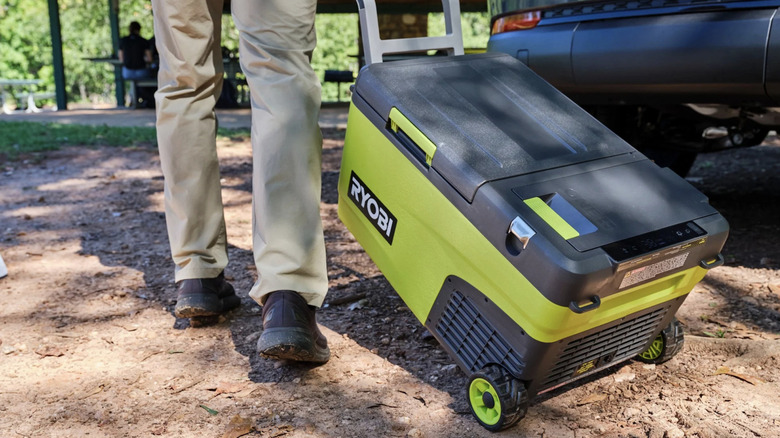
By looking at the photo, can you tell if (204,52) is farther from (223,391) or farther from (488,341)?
(488,341)

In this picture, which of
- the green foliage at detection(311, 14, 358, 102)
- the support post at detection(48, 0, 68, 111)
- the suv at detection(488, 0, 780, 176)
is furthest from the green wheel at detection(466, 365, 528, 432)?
the green foliage at detection(311, 14, 358, 102)

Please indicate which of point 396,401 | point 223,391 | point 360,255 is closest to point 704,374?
point 396,401

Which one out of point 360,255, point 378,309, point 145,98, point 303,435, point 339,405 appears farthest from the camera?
point 145,98

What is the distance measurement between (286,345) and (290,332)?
0.04 metres

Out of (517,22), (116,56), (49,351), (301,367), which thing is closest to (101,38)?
(116,56)

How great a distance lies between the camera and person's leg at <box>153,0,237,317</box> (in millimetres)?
2053

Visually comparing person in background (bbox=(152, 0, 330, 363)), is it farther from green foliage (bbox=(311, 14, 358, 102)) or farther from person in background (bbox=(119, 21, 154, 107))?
green foliage (bbox=(311, 14, 358, 102))

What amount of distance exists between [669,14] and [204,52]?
162 centimetres

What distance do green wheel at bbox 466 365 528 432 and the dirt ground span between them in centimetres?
3

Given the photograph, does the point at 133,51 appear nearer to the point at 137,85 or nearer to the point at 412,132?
the point at 137,85

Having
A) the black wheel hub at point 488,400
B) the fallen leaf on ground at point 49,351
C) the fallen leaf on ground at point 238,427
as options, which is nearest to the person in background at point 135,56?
the fallen leaf on ground at point 49,351

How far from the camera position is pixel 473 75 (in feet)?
6.63

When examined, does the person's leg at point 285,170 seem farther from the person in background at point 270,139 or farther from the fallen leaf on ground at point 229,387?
the fallen leaf on ground at point 229,387

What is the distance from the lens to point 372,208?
196 centimetres
